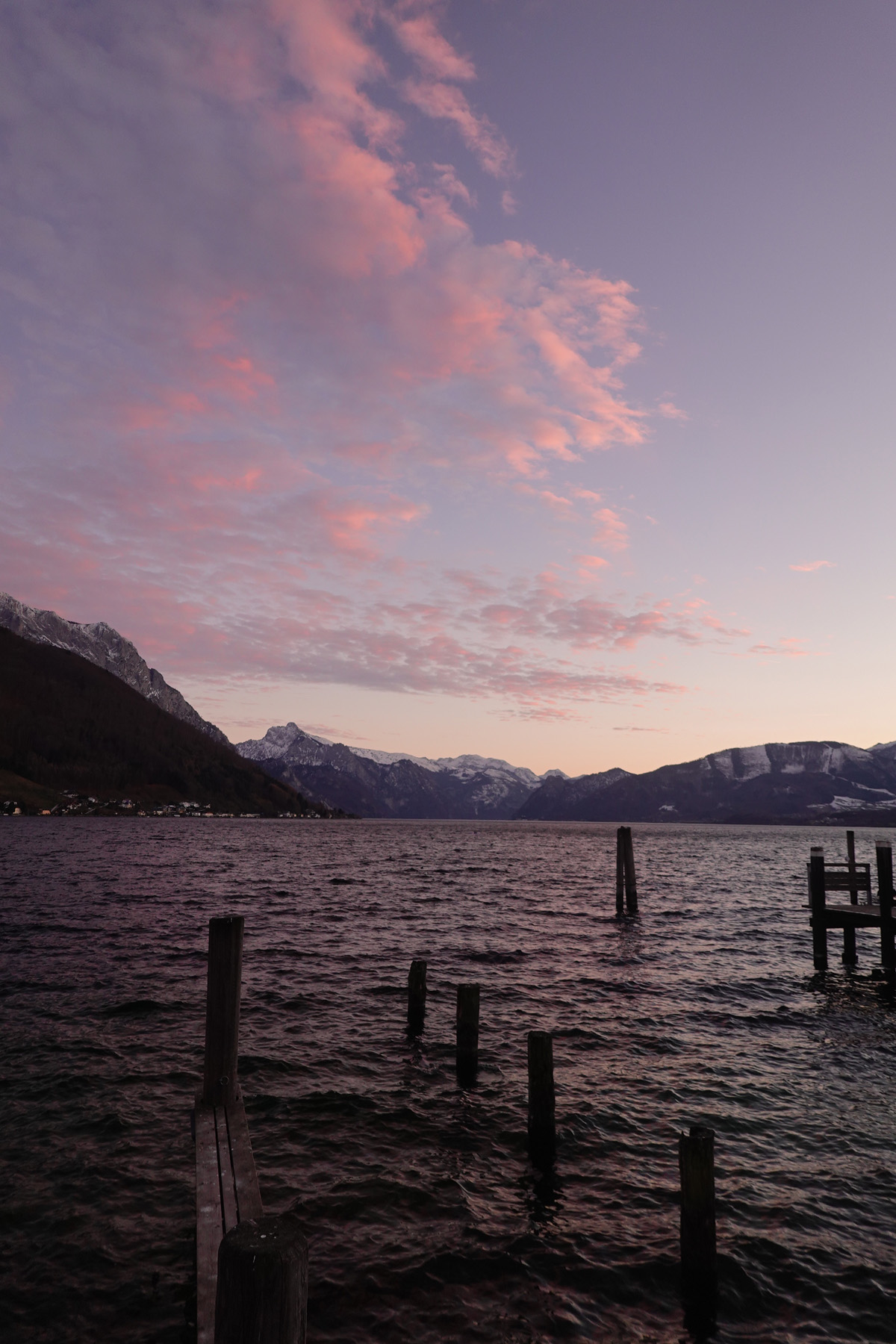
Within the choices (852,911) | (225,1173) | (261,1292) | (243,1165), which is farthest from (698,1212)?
(852,911)

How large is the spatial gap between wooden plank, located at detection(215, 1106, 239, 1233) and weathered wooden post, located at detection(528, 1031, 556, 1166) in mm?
4837

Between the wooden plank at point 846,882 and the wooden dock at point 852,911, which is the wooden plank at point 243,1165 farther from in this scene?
the wooden plank at point 846,882

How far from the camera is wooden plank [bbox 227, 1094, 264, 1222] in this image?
673 cm

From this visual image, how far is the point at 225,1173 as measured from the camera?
7469mm

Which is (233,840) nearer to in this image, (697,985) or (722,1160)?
(697,985)

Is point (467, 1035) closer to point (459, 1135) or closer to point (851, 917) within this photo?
point (459, 1135)

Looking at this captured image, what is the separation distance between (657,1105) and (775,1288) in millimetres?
5125

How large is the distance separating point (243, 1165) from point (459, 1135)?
19.8ft

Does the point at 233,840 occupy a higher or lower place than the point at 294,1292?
lower

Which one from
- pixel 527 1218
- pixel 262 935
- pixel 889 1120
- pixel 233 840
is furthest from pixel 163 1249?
pixel 233 840

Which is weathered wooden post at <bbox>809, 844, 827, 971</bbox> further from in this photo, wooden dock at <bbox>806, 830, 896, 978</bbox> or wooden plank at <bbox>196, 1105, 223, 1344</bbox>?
wooden plank at <bbox>196, 1105, 223, 1344</bbox>

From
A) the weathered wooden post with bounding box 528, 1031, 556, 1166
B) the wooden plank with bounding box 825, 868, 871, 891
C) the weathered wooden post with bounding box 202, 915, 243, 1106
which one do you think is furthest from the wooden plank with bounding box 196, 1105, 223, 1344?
the wooden plank with bounding box 825, 868, 871, 891

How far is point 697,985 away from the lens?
2367 cm

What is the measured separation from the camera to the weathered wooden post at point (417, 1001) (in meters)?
17.8
